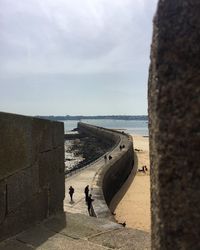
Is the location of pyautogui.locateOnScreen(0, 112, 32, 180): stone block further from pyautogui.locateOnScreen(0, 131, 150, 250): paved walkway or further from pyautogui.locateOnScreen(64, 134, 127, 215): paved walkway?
pyautogui.locateOnScreen(64, 134, 127, 215): paved walkway

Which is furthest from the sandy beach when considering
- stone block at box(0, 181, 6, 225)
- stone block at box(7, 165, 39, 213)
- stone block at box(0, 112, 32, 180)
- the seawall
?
stone block at box(0, 181, 6, 225)

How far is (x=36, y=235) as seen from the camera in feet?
10.2

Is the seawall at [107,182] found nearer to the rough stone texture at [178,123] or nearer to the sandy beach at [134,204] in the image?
the sandy beach at [134,204]

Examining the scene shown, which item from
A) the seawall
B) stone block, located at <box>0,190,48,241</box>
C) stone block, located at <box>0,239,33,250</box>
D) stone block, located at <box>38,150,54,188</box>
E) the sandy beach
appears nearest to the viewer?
stone block, located at <box>0,239,33,250</box>

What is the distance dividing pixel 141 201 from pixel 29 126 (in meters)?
16.1

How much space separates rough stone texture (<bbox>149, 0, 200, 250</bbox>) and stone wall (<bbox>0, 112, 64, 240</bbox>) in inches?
77.9

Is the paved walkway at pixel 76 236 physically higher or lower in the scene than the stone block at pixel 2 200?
lower

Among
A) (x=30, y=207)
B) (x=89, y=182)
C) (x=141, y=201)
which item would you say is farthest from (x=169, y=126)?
(x=141, y=201)

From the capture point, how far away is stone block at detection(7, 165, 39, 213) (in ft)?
9.70

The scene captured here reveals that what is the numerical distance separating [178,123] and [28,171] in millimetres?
2374

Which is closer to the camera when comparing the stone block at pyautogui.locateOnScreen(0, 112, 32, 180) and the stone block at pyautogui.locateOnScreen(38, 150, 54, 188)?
the stone block at pyautogui.locateOnScreen(0, 112, 32, 180)

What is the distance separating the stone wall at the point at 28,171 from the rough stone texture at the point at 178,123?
1.98 m

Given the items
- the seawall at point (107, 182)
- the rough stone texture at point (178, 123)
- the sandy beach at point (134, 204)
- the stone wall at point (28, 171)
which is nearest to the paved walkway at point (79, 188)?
the seawall at point (107, 182)

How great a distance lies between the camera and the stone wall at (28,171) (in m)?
2.90
